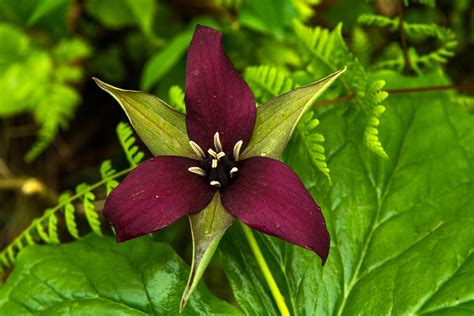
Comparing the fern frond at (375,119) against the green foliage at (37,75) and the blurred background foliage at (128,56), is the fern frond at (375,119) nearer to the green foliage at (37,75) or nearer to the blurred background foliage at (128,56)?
the blurred background foliage at (128,56)

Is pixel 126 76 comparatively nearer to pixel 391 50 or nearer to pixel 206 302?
pixel 391 50

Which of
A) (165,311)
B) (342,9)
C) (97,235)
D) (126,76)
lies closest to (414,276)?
(165,311)

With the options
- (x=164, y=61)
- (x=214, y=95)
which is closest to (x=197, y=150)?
(x=214, y=95)

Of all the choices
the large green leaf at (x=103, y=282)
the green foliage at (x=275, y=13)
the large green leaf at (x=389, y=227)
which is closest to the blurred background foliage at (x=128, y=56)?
the green foliage at (x=275, y=13)

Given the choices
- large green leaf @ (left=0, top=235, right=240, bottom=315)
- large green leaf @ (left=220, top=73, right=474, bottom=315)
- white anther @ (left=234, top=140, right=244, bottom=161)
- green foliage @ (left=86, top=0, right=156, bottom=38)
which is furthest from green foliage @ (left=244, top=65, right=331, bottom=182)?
green foliage @ (left=86, top=0, right=156, bottom=38)

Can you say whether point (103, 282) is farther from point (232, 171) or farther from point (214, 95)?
point (214, 95)

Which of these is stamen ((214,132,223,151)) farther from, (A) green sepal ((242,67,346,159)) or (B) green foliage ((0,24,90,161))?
(B) green foliage ((0,24,90,161))
